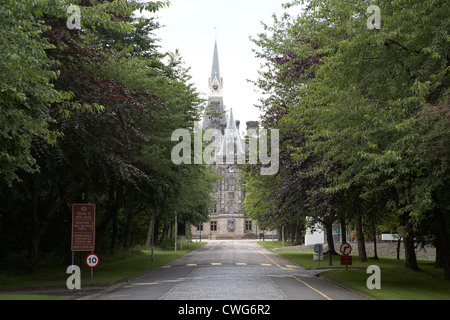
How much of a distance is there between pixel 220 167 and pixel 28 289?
12972 centimetres

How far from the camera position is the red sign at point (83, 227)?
21750 mm

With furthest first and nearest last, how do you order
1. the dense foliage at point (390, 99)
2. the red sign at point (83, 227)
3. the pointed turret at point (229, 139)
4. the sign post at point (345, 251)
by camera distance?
the pointed turret at point (229, 139) → the sign post at point (345, 251) → the red sign at point (83, 227) → the dense foliage at point (390, 99)

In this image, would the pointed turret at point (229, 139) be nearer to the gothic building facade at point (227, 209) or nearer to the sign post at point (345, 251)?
the gothic building facade at point (227, 209)

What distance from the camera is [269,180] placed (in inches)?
1216

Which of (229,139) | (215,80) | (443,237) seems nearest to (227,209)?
(229,139)

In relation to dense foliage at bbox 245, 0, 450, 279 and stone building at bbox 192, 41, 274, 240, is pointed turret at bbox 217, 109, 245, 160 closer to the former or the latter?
stone building at bbox 192, 41, 274, 240

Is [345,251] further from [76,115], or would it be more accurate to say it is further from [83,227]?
[76,115]

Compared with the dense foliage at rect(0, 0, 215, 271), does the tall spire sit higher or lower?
higher

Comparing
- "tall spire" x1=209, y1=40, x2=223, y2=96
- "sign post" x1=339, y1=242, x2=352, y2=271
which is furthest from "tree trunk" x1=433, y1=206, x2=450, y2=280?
"tall spire" x1=209, y1=40, x2=223, y2=96

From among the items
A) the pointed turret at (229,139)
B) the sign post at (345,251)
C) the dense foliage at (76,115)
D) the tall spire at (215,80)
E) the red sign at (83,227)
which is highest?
the tall spire at (215,80)

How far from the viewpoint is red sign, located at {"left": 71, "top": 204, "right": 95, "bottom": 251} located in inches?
856

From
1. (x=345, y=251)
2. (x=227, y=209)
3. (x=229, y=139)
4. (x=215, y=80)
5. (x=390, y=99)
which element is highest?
(x=215, y=80)

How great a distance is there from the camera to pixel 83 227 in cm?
2189

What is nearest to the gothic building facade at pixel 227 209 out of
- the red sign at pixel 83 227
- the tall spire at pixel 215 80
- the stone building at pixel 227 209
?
the stone building at pixel 227 209
